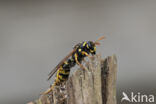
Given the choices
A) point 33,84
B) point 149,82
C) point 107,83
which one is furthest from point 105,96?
point 33,84

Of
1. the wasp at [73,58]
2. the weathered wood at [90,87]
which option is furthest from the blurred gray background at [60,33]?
the weathered wood at [90,87]

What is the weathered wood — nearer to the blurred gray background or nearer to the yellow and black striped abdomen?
the yellow and black striped abdomen

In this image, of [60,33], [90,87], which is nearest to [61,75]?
[90,87]

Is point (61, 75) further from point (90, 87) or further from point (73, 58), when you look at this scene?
point (90, 87)

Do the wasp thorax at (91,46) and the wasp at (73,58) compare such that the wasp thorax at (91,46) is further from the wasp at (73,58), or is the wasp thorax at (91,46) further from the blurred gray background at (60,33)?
the blurred gray background at (60,33)

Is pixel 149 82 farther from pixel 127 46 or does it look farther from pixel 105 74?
pixel 105 74

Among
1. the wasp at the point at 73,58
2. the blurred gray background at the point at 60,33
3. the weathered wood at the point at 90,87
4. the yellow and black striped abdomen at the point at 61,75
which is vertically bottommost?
the weathered wood at the point at 90,87
